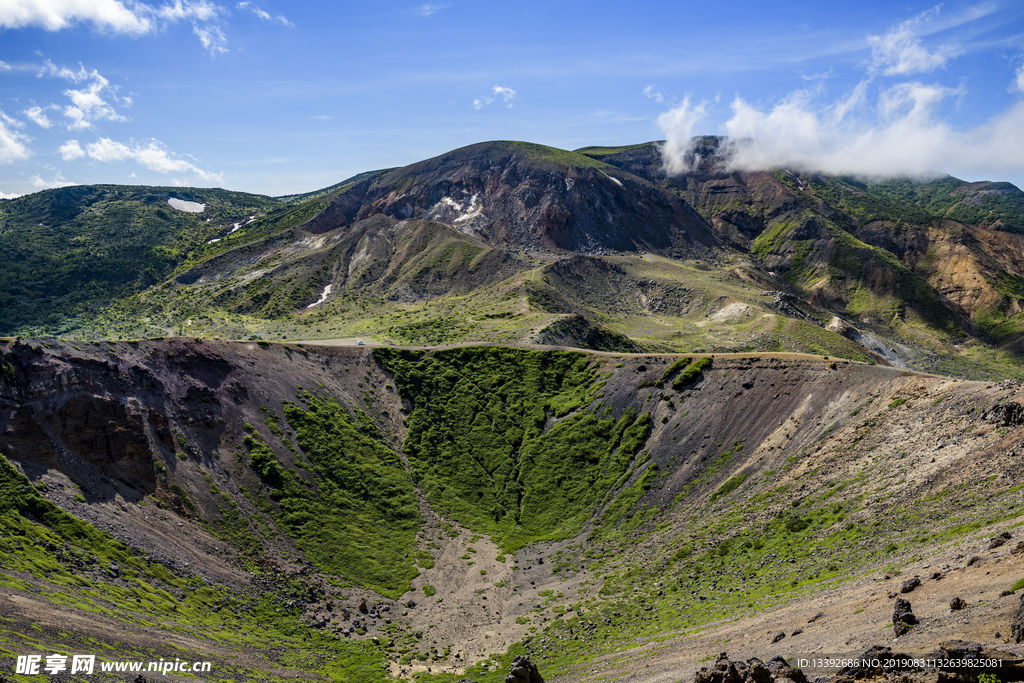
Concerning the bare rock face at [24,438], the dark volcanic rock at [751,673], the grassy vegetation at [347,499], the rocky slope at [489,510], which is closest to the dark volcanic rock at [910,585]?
the rocky slope at [489,510]

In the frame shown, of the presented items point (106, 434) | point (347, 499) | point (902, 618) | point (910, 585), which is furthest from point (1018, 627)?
point (106, 434)

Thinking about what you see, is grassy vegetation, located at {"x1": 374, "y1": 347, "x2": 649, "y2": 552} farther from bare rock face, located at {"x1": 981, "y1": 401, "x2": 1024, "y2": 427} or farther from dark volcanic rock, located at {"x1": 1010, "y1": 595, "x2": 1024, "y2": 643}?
dark volcanic rock, located at {"x1": 1010, "y1": 595, "x2": 1024, "y2": 643}

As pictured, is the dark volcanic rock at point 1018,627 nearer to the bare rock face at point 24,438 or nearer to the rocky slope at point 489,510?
the rocky slope at point 489,510

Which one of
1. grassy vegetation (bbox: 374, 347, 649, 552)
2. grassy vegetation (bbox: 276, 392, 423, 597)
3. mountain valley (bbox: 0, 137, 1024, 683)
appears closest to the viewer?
mountain valley (bbox: 0, 137, 1024, 683)

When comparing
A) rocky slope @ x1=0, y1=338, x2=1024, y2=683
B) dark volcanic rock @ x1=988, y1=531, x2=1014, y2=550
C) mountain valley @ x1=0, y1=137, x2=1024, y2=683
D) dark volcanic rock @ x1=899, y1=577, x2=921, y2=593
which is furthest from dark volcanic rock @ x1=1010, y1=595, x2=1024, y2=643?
dark volcanic rock @ x1=988, y1=531, x2=1014, y2=550

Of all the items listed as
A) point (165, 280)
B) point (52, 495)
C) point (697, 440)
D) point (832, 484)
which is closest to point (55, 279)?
point (165, 280)

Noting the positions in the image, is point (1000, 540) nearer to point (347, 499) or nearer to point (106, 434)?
point (347, 499)
